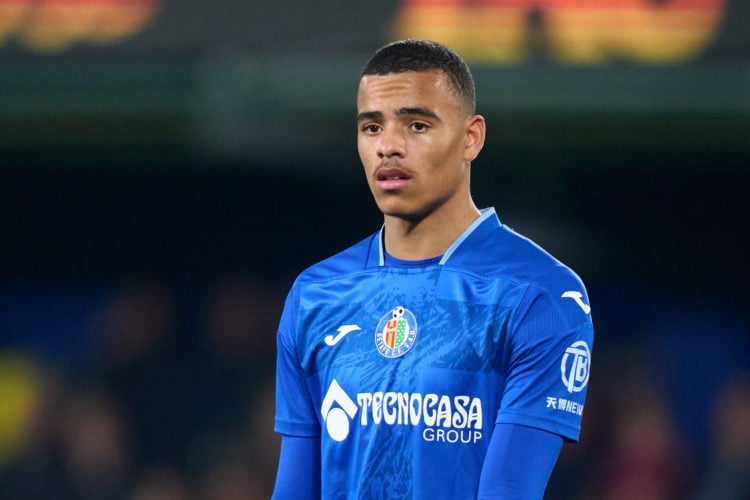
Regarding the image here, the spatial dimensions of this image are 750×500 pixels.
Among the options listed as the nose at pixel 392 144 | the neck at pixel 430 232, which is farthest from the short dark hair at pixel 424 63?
the neck at pixel 430 232

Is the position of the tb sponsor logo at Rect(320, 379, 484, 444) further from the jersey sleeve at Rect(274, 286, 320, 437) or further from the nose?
the nose

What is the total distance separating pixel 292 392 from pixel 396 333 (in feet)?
1.27

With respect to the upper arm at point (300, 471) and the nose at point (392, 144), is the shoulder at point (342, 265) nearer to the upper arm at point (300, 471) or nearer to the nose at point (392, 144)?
the nose at point (392, 144)

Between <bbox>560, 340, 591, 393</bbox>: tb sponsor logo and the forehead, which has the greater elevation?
the forehead

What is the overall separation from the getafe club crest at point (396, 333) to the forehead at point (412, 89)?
1.75ft

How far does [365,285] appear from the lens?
3.89 metres

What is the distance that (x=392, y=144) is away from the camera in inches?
146

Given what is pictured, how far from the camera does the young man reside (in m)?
3.55

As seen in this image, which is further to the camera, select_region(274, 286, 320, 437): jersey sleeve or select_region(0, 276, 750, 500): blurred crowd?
select_region(0, 276, 750, 500): blurred crowd

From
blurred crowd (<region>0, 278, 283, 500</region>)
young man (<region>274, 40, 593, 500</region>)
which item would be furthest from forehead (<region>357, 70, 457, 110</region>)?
blurred crowd (<region>0, 278, 283, 500</region>)

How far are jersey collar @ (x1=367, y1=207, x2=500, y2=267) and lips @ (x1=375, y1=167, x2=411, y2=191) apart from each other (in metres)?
0.22

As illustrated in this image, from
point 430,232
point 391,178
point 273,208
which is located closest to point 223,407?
point 273,208

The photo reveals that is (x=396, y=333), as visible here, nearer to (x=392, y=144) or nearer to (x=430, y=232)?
(x=430, y=232)

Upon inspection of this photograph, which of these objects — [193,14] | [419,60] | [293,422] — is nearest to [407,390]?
[293,422]
